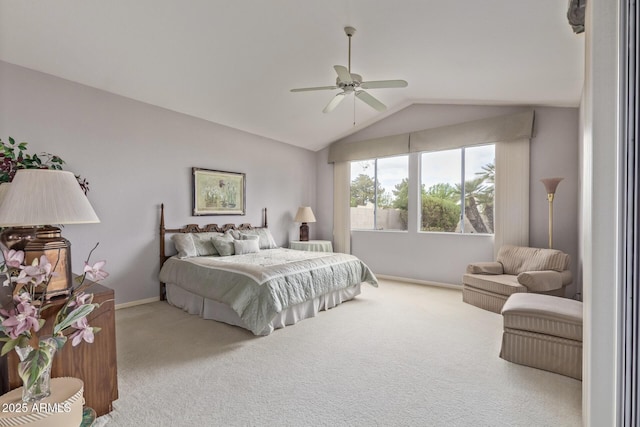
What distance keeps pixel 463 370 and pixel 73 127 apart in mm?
4781

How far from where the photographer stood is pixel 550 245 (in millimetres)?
4004

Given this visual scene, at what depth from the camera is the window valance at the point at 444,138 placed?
4.38m

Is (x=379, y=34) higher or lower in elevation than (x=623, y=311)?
higher

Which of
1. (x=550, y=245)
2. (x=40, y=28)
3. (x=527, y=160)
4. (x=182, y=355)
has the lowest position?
(x=182, y=355)

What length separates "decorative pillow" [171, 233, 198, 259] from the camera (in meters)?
4.21

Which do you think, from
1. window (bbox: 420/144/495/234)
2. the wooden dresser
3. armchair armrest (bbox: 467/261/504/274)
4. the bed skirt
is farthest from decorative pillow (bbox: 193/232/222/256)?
armchair armrest (bbox: 467/261/504/274)

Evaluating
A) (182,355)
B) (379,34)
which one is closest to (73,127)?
(182,355)

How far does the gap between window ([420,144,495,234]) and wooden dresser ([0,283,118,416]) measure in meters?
4.83

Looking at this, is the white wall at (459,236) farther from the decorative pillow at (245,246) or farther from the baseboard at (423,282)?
the decorative pillow at (245,246)

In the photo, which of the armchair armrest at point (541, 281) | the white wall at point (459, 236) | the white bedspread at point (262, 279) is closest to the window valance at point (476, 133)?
the white wall at point (459, 236)

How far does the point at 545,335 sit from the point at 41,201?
11.3 feet

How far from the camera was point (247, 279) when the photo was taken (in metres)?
3.18

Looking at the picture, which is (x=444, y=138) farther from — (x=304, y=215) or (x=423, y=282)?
(x=304, y=215)

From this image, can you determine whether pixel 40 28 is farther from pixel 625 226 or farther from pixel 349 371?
pixel 625 226
